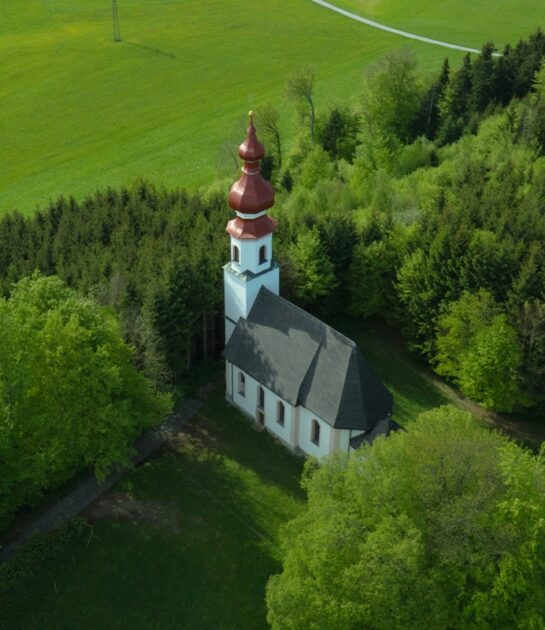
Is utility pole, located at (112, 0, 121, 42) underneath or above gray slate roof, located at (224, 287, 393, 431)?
underneath

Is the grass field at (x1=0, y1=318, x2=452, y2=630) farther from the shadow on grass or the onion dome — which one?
the onion dome

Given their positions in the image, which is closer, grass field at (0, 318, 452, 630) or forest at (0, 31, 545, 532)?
grass field at (0, 318, 452, 630)

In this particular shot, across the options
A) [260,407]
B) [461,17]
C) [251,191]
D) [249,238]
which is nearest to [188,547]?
[260,407]

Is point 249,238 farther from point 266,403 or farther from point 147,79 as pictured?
point 147,79

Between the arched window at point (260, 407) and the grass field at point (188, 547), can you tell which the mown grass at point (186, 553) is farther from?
the arched window at point (260, 407)

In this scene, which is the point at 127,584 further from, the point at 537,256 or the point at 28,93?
the point at 28,93

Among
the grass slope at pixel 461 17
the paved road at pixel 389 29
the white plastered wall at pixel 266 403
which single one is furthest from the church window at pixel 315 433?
the grass slope at pixel 461 17

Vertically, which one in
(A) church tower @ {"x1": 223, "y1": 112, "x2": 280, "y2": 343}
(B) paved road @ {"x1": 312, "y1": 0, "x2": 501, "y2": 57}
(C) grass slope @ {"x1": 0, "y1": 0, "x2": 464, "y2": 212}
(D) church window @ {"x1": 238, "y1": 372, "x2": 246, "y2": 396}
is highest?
(A) church tower @ {"x1": 223, "y1": 112, "x2": 280, "y2": 343}

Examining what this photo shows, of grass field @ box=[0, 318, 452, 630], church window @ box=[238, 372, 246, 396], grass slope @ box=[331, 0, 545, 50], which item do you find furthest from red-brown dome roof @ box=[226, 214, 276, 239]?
grass slope @ box=[331, 0, 545, 50]
